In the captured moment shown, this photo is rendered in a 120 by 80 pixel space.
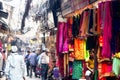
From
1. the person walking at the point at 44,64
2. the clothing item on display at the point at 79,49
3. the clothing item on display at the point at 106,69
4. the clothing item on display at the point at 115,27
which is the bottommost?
the person walking at the point at 44,64

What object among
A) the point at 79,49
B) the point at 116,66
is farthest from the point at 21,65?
the point at 116,66

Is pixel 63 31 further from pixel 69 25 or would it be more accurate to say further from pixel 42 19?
pixel 42 19

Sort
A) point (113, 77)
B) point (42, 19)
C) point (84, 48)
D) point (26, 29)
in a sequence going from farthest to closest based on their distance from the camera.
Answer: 1. point (26, 29)
2. point (42, 19)
3. point (84, 48)
4. point (113, 77)

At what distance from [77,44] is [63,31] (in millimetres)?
1180

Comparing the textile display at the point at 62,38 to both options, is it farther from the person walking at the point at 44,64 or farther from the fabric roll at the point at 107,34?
the person walking at the point at 44,64

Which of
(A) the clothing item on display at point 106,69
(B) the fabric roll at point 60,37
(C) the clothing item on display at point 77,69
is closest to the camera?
(A) the clothing item on display at point 106,69

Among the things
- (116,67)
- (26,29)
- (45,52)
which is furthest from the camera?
(26,29)

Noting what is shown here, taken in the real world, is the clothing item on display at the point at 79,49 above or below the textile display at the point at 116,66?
above

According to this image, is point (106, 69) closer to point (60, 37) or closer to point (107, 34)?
point (107, 34)

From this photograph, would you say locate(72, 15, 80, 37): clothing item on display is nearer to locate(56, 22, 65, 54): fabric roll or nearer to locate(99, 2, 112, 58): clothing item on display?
locate(56, 22, 65, 54): fabric roll

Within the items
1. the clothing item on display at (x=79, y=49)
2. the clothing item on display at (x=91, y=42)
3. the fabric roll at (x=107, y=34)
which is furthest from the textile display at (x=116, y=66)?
the clothing item on display at (x=79, y=49)

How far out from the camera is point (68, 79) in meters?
11.9

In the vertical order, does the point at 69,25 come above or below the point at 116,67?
above

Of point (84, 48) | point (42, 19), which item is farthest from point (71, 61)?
point (42, 19)
